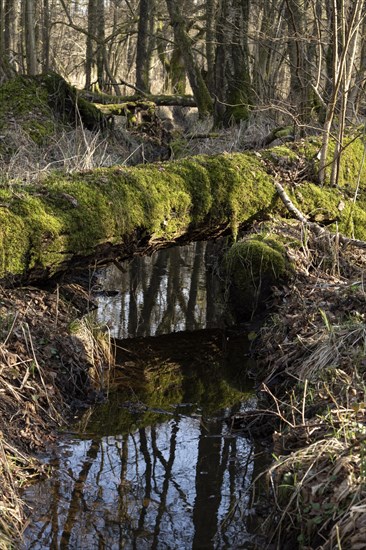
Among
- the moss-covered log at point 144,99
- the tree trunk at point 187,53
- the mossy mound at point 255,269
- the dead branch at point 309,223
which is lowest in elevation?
the mossy mound at point 255,269

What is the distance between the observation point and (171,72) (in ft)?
86.1

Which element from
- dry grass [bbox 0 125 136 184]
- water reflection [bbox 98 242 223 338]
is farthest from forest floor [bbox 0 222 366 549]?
dry grass [bbox 0 125 136 184]

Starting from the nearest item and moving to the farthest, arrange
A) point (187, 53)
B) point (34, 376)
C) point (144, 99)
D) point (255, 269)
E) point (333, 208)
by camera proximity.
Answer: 1. point (34, 376)
2. point (255, 269)
3. point (333, 208)
4. point (144, 99)
5. point (187, 53)

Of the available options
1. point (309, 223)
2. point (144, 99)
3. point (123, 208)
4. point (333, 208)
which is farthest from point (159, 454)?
point (144, 99)

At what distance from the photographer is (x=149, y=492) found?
4391 mm

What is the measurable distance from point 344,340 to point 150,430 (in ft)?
5.31

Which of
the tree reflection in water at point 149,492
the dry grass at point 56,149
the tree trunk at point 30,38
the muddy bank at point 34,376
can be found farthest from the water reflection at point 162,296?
the tree trunk at point 30,38

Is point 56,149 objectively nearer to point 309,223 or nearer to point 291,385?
point 309,223

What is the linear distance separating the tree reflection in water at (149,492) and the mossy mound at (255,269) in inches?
84.1

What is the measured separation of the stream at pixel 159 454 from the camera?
3961 millimetres

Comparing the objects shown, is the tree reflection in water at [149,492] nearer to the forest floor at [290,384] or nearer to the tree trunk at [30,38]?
the forest floor at [290,384]

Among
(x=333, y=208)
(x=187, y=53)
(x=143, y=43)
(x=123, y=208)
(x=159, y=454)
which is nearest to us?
(x=159, y=454)

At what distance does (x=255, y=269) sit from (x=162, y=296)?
2.00 metres

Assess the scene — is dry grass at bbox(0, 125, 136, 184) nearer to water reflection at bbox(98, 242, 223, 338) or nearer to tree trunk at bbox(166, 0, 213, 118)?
water reflection at bbox(98, 242, 223, 338)
